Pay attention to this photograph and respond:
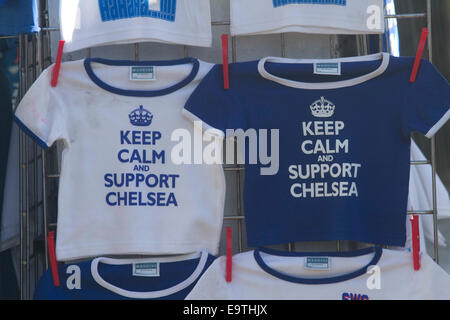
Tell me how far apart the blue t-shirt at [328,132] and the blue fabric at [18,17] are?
47 cm

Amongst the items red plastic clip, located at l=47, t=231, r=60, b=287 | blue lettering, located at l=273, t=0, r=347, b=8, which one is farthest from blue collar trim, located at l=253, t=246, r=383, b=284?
blue lettering, located at l=273, t=0, r=347, b=8

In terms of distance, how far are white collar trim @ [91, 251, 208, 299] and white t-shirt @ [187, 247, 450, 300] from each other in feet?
0.15

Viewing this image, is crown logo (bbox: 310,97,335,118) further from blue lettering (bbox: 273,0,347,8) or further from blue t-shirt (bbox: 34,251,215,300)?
blue t-shirt (bbox: 34,251,215,300)

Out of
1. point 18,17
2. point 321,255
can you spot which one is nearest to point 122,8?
point 18,17

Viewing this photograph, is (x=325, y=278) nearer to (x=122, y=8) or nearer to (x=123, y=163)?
(x=123, y=163)

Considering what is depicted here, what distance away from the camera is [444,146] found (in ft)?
7.23

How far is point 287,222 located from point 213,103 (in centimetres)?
36

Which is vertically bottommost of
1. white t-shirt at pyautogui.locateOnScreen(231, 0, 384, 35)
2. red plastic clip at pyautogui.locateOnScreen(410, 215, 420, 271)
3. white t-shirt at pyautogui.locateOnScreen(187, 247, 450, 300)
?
white t-shirt at pyautogui.locateOnScreen(187, 247, 450, 300)

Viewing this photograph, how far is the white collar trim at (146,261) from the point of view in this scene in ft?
5.04

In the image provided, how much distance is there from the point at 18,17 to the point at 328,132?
863 mm

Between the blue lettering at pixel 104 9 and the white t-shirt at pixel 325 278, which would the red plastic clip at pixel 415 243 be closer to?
the white t-shirt at pixel 325 278

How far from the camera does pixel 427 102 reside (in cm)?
158

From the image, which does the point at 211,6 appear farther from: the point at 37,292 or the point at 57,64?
the point at 37,292

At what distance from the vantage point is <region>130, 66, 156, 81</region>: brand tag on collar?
5.23 ft
